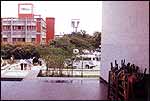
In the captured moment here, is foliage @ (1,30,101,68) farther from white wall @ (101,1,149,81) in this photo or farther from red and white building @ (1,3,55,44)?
red and white building @ (1,3,55,44)

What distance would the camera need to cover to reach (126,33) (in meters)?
4.11

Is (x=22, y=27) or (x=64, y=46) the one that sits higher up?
(x=22, y=27)

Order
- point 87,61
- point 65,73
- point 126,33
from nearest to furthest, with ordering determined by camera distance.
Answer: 1. point 126,33
2. point 87,61
3. point 65,73

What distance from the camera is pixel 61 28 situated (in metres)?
5.10

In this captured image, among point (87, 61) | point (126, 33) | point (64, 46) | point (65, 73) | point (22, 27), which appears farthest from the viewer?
point (65, 73)

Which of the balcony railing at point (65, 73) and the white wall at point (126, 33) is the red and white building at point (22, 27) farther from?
the balcony railing at point (65, 73)

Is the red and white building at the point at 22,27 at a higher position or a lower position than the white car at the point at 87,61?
higher

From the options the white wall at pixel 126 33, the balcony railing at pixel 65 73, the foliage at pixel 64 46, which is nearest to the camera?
the white wall at pixel 126 33

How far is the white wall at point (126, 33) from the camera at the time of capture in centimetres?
322

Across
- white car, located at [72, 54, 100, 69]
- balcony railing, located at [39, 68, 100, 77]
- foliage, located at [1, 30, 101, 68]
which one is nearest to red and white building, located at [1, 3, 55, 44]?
foliage, located at [1, 30, 101, 68]

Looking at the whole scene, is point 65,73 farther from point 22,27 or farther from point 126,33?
point 22,27

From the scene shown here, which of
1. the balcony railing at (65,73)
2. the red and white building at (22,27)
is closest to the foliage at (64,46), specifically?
the balcony railing at (65,73)

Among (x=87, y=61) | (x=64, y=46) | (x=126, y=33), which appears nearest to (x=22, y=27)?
(x=126, y=33)

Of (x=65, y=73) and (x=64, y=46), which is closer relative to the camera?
(x=64, y=46)
